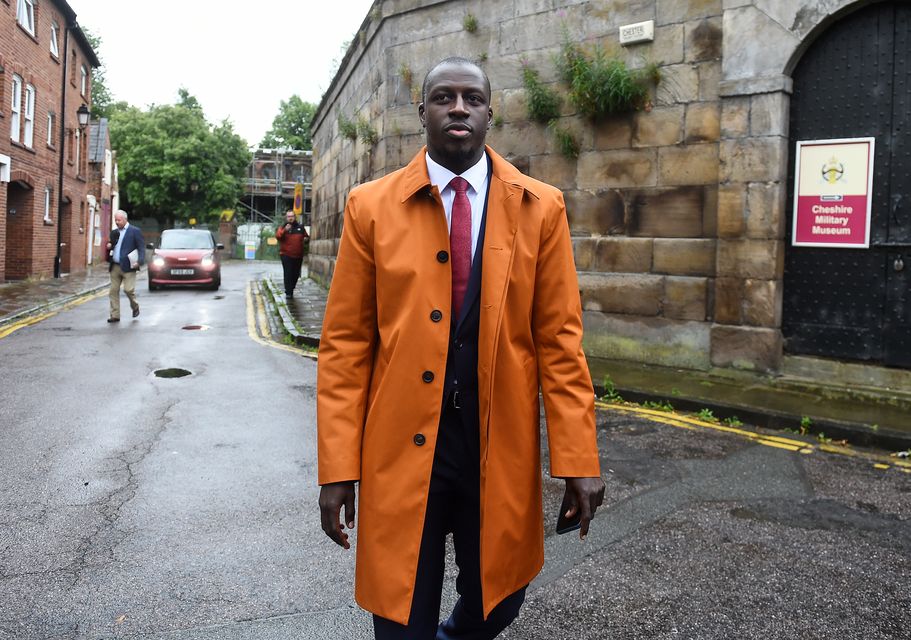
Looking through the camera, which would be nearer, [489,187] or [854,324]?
[489,187]

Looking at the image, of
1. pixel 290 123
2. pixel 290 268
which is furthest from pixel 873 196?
pixel 290 123

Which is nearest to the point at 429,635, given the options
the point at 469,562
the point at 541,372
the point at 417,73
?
the point at 469,562

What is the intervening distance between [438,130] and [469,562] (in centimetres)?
114

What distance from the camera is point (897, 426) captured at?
622cm

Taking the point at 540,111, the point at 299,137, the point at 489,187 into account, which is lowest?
the point at 489,187

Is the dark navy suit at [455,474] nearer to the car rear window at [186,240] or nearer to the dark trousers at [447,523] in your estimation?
the dark trousers at [447,523]

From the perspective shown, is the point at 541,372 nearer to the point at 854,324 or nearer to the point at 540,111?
the point at 854,324

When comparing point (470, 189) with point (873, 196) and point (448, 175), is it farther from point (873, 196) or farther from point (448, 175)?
point (873, 196)

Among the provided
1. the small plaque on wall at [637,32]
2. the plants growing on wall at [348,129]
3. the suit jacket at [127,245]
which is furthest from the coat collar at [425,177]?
the plants growing on wall at [348,129]

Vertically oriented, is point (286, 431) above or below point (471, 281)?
below

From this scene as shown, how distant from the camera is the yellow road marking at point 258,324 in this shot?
10.7m

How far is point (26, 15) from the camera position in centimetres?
2194

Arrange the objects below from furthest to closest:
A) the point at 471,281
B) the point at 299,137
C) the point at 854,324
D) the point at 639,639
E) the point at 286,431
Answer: the point at 299,137 → the point at 854,324 → the point at 286,431 → the point at 639,639 → the point at 471,281

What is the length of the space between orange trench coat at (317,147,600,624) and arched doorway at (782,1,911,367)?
21.6ft
